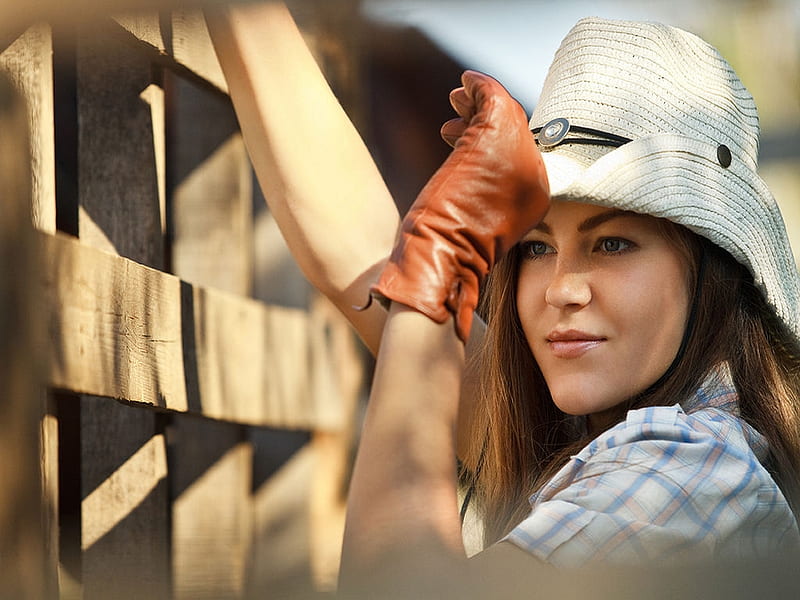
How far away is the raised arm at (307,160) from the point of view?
1637mm

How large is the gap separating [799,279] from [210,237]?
134cm

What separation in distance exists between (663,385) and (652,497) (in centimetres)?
36

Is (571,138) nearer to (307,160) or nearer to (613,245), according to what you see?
(613,245)

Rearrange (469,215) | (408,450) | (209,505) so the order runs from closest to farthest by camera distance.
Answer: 1. (408,450)
2. (469,215)
3. (209,505)

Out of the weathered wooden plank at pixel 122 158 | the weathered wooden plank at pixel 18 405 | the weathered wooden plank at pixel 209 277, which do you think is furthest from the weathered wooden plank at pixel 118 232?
the weathered wooden plank at pixel 18 405

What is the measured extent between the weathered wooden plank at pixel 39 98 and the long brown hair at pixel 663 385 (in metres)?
0.69

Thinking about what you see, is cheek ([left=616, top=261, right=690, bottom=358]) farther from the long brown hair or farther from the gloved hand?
the gloved hand

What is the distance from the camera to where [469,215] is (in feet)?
3.99

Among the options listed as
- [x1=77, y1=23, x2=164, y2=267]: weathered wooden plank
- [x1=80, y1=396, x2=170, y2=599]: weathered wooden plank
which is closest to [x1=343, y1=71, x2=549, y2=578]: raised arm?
[x1=77, y1=23, x2=164, y2=267]: weathered wooden plank

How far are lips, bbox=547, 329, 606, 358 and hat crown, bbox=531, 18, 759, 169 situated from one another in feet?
0.87

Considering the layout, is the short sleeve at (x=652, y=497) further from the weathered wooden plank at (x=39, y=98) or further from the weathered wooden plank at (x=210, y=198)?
the weathered wooden plank at (x=210, y=198)

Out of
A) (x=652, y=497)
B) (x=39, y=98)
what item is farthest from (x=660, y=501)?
(x=39, y=98)

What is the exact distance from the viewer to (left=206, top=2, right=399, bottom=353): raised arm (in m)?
1.64

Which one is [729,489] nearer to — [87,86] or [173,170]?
[87,86]
